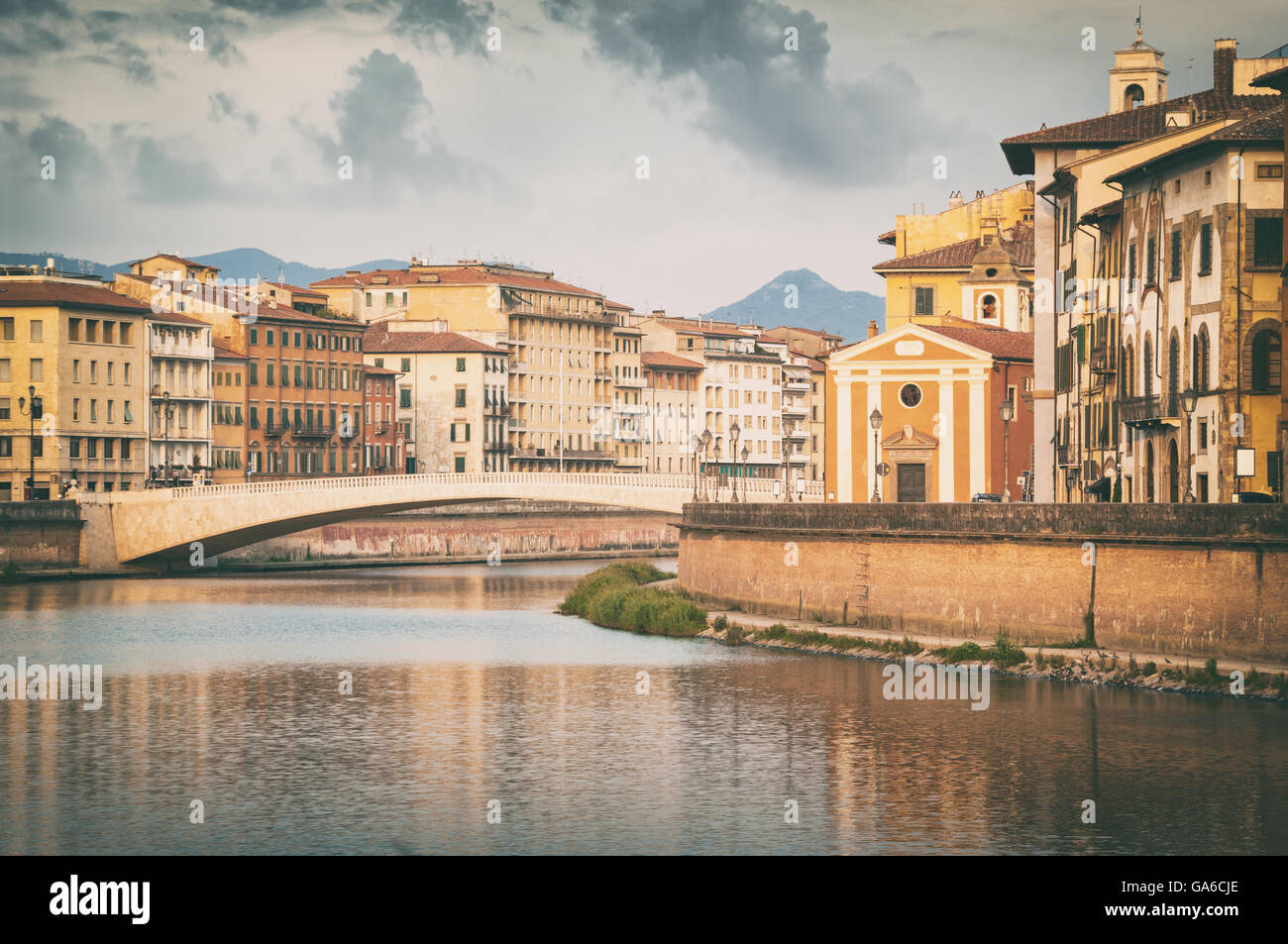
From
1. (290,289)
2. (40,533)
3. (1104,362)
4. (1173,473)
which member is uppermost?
(290,289)

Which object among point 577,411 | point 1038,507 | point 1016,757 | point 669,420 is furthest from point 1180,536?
point 669,420

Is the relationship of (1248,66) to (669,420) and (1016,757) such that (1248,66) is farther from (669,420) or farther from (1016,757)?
(669,420)

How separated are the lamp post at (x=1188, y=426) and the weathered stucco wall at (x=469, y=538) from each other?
48.6 metres

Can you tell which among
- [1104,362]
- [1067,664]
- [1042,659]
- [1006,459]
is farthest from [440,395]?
[1067,664]

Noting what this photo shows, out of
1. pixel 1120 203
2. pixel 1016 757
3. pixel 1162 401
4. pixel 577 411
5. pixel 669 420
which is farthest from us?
pixel 669 420

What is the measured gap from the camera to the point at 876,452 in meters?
58.4

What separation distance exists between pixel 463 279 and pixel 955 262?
49.3 metres

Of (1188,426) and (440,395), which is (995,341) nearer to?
(1188,426)

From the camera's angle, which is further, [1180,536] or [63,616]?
[63,616]

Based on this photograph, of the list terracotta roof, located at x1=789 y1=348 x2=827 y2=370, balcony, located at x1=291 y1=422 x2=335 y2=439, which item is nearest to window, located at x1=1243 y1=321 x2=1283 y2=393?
balcony, located at x1=291 y1=422 x2=335 y2=439

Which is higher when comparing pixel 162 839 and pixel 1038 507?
pixel 1038 507

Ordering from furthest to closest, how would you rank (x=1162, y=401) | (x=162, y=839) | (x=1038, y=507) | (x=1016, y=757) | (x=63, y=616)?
1. (x=63, y=616)
2. (x=1162, y=401)
3. (x=1038, y=507)
4. (x=1016, y=757)
5. (x=162, y=839)
